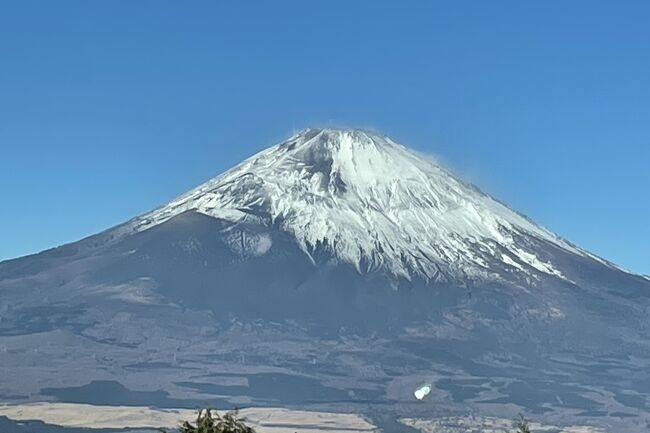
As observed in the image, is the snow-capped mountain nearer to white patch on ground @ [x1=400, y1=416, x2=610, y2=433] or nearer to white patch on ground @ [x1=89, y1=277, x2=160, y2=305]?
white patch on ground @ [x1=89, y1=277, x2=160, y2=305]

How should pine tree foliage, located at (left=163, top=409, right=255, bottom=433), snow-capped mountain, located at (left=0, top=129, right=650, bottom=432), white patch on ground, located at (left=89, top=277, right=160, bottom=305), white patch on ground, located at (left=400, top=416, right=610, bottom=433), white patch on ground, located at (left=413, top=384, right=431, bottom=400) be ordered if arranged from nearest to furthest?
pine tree foliage, located at (left=163, top=409, right=255, bottom=433), white patch on ground, located at (left=400, top=416, right=610, bottom=433), snow-capped mountain, located at (left=0, top=129, right=650, bottom=432), white patch on ground, located at (left=413, top=384, right=431, bottom=400), white patch on ground, located at (left=89, top=277, right=160, bottom=305)

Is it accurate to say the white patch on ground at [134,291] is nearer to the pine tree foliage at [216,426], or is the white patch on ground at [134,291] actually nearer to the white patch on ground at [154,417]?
the white patch on ground at [154,417]

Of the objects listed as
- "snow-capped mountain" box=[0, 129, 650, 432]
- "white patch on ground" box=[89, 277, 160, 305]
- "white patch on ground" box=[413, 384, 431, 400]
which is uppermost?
"white patch on ground" box=[89, 277, 160, 305]

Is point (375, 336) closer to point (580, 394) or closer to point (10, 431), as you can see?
point (580, 394)

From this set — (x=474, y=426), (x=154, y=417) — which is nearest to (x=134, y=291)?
(x=154, y=417)

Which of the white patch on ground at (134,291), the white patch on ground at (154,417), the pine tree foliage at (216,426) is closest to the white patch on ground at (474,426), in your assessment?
the white patch on ground at (154,417)

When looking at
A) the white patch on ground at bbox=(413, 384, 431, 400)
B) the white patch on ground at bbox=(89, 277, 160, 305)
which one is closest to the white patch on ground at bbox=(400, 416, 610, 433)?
the white patch on ground at bbox=(413, 384, 431, 400)
